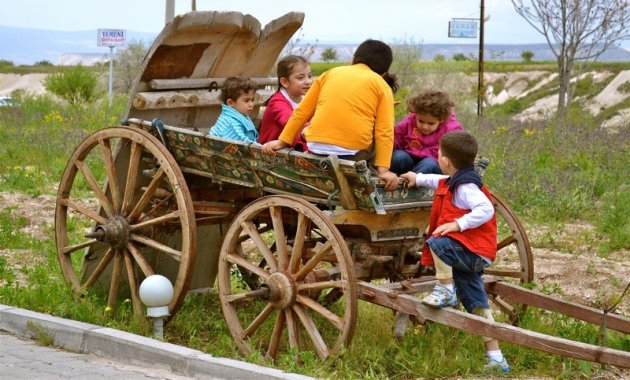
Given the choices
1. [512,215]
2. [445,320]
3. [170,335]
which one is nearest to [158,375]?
[170,335]

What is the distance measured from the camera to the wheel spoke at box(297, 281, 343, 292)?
5.74 metres

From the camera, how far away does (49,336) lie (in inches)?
267

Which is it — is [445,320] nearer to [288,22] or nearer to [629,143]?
[288,22]

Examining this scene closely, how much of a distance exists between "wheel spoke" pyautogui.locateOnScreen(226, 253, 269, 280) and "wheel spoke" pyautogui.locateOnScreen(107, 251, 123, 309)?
3.27ft

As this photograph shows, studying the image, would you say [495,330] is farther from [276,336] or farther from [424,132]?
[424,132]

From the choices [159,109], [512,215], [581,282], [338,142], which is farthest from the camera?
[581,282]

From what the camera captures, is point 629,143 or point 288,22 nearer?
point 288,22

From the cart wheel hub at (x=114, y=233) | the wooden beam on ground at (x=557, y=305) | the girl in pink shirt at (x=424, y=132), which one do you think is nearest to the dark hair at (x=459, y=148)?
the girl in pink shirt at (x=424, y=132)

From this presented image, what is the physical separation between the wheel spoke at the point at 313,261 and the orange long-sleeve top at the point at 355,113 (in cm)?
66

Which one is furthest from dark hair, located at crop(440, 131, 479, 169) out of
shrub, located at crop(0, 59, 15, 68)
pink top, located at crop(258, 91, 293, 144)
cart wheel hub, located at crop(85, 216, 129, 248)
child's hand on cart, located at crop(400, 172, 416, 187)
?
shrub, located at crop(0, 59, 15, 68)

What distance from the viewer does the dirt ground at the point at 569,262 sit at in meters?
8.15

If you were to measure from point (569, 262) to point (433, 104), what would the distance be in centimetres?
333

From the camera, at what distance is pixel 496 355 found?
592 cm

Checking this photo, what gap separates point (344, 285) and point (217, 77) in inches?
98.0
